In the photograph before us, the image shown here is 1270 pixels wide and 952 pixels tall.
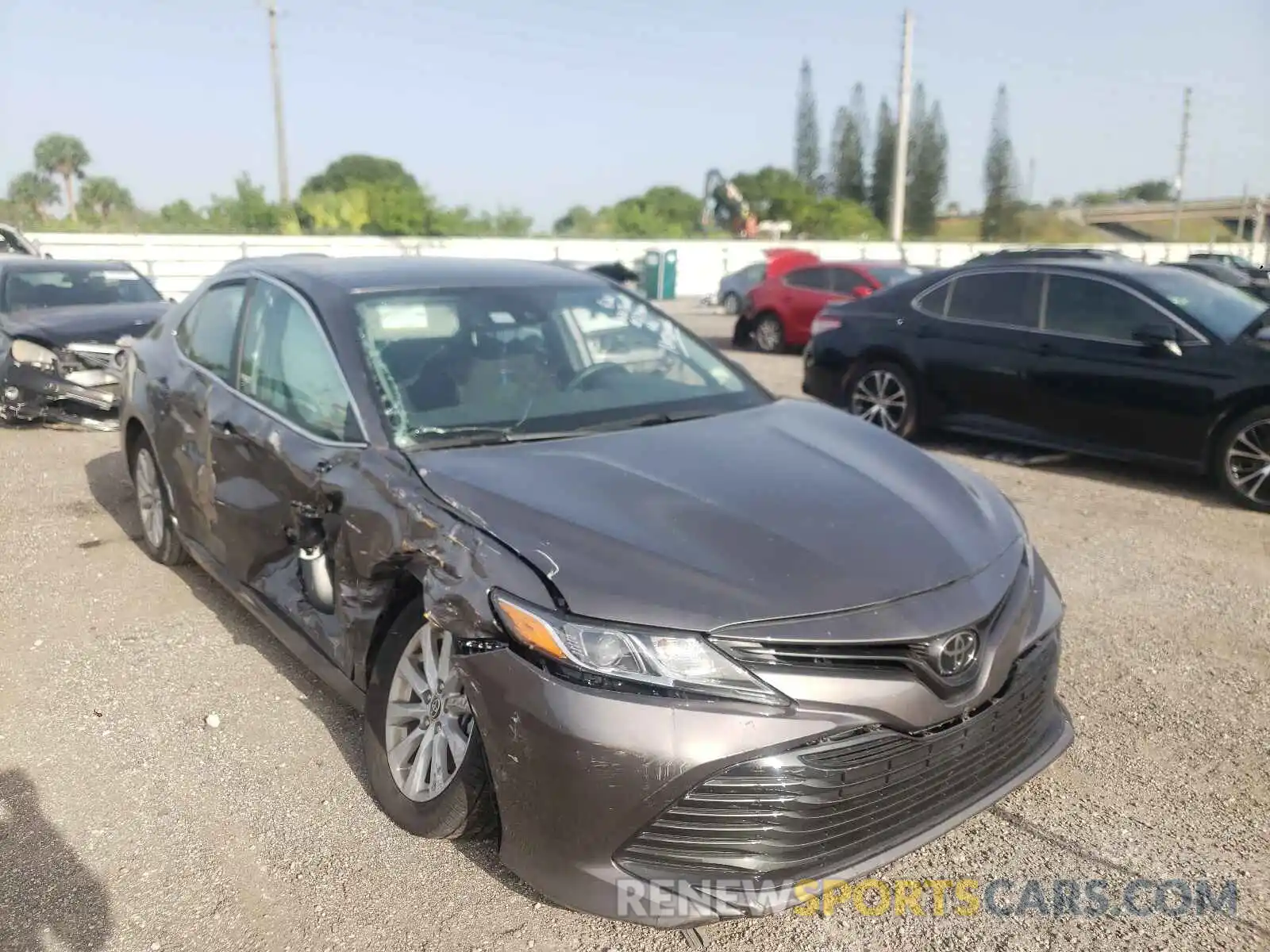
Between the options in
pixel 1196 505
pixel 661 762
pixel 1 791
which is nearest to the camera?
pixel 661 762

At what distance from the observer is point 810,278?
16047 millimetres

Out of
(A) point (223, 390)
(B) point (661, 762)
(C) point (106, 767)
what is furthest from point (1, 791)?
(B) point (661, 762)

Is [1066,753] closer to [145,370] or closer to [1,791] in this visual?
[1,791]

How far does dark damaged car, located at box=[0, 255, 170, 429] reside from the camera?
8.22 meters

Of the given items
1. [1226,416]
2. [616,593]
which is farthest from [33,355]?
[1226,416]

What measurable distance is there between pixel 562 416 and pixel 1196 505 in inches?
192

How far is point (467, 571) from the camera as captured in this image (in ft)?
8.09

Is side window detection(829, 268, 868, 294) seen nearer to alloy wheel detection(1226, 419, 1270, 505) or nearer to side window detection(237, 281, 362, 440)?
alloy wheel detection(1226, 419, 1270, 505)

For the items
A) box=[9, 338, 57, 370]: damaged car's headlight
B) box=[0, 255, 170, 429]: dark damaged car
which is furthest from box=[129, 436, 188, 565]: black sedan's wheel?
box=[9, 338, 57, 370]: damaged car's headlight

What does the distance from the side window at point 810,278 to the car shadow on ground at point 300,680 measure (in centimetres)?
1160

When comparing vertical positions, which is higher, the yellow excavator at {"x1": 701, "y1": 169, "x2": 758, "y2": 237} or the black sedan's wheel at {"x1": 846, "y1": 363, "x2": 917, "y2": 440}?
the yellow excavator at {"x1": 701, "y1": 169, "x2": 758, "y2": 237}

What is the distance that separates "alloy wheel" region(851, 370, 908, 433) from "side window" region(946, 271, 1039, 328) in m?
0.70

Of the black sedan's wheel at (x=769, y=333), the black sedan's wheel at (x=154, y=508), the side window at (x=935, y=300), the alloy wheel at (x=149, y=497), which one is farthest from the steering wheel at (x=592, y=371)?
the black sedan's wheel at (x=769, y=333)

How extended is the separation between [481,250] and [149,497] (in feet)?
79.8
